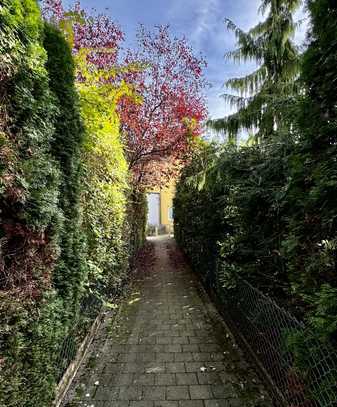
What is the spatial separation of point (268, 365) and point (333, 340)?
142 cm

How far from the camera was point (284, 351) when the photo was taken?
2.20 m

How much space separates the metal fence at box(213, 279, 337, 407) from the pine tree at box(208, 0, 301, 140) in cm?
511

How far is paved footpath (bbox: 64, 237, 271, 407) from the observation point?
104 inches

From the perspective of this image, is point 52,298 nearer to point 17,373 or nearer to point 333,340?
point 17,373

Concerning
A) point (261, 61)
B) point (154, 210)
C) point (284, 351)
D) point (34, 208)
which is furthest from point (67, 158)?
point (154, 210)

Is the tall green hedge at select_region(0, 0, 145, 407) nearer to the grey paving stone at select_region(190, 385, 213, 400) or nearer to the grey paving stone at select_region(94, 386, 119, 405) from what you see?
the grey paving stone at select_region(94, 386, 119, 405)

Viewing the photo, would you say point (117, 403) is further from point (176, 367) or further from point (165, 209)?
point (165, 209)

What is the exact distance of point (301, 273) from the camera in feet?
6.88

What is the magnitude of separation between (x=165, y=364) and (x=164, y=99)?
6.72 metres

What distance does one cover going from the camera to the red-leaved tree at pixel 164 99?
24.6 feet

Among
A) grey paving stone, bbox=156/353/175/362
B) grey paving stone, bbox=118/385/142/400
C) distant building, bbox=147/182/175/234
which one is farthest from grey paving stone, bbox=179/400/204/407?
distant building, bbox=147/182/175/234

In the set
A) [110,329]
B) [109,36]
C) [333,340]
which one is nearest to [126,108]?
[109,36]

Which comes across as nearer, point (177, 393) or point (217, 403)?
point (217, 403)

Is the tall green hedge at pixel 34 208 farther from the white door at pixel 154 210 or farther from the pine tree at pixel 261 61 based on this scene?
the white door at pixel 154 210
